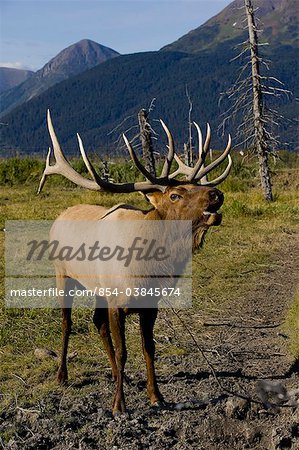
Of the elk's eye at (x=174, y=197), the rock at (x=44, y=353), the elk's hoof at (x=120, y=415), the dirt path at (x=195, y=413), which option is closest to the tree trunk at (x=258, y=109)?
the dirt path at (x=195, y=413)

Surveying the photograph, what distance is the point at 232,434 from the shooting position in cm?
491

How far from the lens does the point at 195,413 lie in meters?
5.19

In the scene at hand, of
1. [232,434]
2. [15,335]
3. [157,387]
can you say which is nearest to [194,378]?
[157,387]

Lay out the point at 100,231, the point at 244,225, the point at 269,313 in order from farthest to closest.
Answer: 1. the point at 244,225
2. the point at 269,313
3. the point at 100,231

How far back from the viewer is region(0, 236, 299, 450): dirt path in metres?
4.74

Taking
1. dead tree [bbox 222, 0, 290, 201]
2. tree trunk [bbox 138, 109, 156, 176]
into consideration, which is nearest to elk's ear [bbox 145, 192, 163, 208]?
dead tree [bbox 222, 0, 290, 201]

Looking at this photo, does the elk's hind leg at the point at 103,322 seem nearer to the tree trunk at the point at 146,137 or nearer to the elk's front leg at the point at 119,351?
the elk's front leg at the point at 119,351

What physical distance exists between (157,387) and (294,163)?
44.7 meters

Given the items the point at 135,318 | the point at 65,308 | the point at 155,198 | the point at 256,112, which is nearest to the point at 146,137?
the point at 256,112

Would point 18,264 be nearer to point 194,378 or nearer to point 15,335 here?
point 15,335

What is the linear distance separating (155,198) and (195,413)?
1.67 m

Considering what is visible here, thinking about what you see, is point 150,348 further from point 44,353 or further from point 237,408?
point 44,353

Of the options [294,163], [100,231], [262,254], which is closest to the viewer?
[100,231]

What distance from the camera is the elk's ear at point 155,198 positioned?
5508 mm
